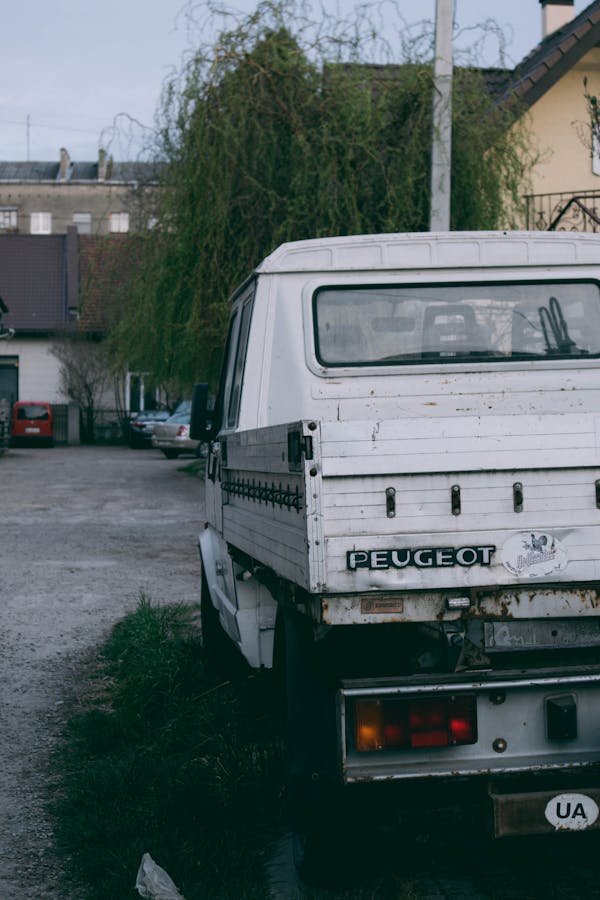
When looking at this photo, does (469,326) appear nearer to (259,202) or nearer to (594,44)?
(259,202)

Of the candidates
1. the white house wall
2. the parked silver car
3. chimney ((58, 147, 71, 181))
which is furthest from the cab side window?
chimney ((58, 147, 71, 181))

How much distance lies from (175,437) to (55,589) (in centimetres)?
2158

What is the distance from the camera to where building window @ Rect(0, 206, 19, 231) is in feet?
210

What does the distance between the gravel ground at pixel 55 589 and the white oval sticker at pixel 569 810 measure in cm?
163

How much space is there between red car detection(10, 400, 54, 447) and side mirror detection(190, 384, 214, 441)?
33.8m

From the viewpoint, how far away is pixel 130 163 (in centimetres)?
1830

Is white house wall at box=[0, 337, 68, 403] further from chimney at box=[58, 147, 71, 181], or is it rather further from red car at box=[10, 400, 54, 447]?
chimney at box=[58, 147, 71, 181]

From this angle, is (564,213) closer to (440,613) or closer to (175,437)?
(175,437)

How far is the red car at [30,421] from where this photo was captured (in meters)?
39.5

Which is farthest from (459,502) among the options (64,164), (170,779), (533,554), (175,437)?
(64,164)

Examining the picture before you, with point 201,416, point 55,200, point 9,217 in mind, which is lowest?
point 201,416

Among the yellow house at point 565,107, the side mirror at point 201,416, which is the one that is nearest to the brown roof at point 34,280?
the yellow house at point 565,107

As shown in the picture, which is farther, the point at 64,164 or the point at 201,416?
the point at 64,164

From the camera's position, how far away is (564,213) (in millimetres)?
18328
